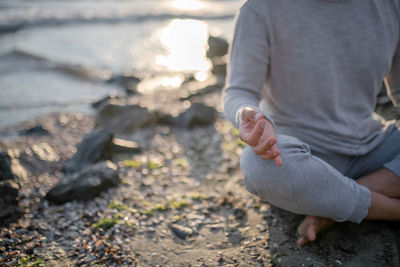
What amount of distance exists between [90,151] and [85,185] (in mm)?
852

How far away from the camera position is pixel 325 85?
2281 millimetres

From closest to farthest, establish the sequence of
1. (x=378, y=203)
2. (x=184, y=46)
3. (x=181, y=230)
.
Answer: (x=378, y=203)
(x=181, y=230)
(x=184, y=46)

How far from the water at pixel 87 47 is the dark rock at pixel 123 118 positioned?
37.4 inches

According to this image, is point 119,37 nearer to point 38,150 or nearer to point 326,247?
point 38,150

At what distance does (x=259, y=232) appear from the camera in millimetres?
2439

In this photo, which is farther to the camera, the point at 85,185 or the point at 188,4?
the point at 188,4

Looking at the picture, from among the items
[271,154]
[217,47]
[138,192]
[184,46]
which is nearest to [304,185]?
[271,154]

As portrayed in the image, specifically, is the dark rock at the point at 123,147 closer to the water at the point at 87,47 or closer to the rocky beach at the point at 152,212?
the rocky beach at the point at 152,212

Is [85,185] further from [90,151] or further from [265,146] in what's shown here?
[265,146]

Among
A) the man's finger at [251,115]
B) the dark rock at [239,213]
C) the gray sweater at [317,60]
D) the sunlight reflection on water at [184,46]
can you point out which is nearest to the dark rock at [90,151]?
the dark rock at [239,213]

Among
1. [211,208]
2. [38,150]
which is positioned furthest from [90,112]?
[211,208]

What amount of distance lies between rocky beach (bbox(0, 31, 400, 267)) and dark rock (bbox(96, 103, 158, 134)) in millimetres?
204

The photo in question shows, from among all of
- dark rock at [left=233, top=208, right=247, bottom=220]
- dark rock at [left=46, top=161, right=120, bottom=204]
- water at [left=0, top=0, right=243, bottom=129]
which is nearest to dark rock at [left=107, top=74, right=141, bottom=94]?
water at [left=0, top=0, right=243, bottom=129]

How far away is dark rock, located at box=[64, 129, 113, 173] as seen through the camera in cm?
359
